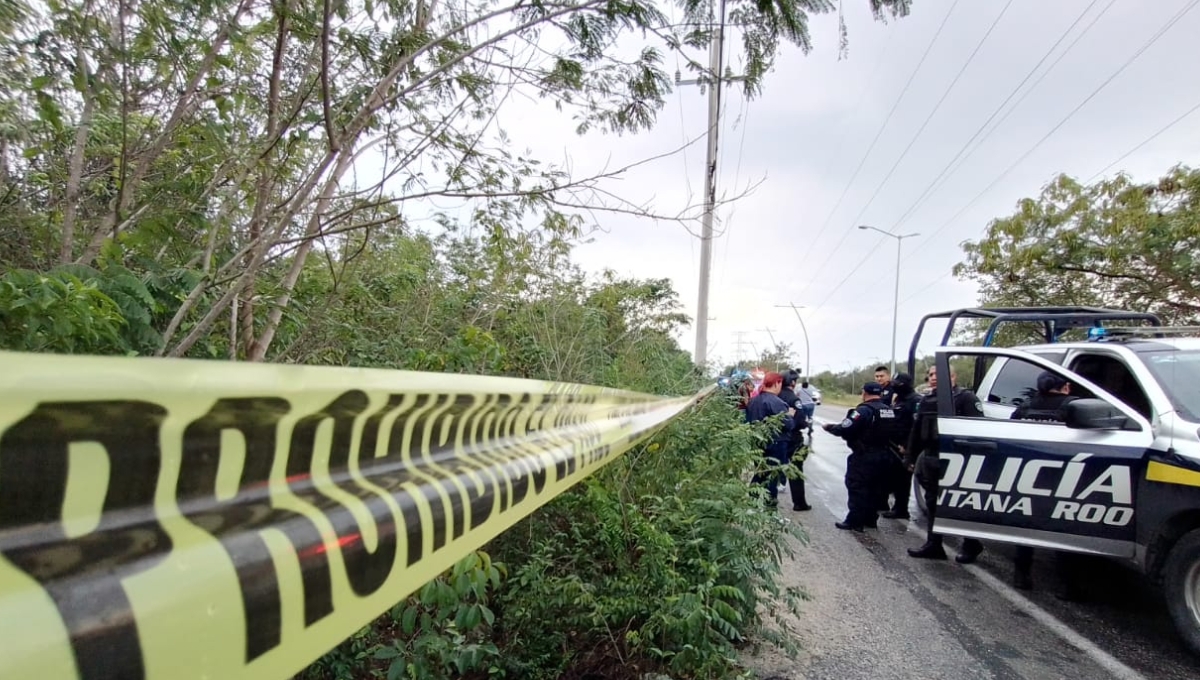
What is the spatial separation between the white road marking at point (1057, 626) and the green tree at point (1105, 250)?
965 centimetres

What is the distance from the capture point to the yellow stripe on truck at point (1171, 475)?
3586mm

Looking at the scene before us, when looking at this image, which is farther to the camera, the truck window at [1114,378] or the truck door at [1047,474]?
the truck window at [1114,378]

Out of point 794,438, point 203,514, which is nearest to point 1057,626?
point 794,438

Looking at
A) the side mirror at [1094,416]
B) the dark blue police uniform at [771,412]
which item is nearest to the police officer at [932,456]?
the side mirror at [1094,416]

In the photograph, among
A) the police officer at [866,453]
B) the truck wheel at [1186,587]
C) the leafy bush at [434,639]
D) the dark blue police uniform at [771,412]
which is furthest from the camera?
the police officer at [866,453]

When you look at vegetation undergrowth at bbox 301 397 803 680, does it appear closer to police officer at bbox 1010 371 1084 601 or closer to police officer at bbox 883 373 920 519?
police officer at bbox 1010 371 1084 601

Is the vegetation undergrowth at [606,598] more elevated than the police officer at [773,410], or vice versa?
the police officer at [773,410]

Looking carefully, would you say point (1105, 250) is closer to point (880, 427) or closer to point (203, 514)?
point (880, 427)

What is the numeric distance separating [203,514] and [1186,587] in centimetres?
498

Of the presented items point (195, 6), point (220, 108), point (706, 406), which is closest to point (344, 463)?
point (195, 6)

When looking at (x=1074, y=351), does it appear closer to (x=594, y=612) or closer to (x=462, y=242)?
(x=594, y=612)

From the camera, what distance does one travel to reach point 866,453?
6.33 m

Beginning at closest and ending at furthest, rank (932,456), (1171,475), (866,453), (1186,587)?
1. (1186,587)
2. (1171,475)
3. (932,456)
4. (866,453)

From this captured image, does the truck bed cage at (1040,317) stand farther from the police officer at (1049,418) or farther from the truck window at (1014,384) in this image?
the police officer at (1049,418)
